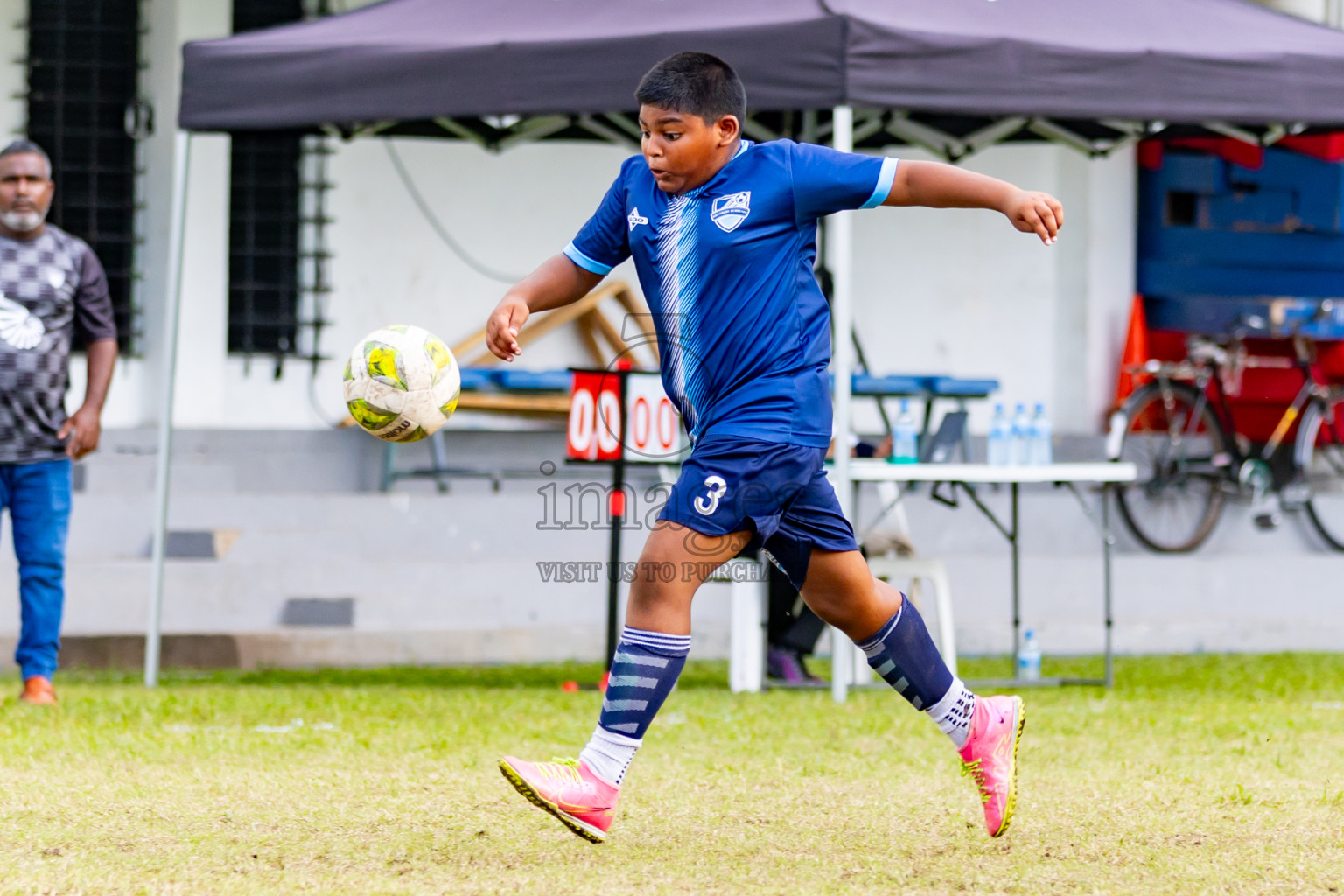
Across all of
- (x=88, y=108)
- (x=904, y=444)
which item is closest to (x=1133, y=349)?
(x=904, y=444)

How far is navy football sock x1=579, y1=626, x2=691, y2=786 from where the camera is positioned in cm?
354

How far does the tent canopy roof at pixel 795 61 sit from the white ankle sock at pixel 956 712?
2.96 m

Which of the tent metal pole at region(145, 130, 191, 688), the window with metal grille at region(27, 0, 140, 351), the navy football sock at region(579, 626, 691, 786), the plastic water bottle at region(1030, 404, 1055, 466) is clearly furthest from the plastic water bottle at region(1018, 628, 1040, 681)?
the window with metal grille at region(27, 0, 140, 351)

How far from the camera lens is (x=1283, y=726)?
229 inches

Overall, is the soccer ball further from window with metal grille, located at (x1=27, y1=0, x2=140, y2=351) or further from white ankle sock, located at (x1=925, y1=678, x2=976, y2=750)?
window with metal grille, located at (x1=27, y1=0, x2=140, y2=351)

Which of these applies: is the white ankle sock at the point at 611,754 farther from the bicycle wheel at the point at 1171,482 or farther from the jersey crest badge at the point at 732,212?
the bicycle wheel at the point at 1171,482

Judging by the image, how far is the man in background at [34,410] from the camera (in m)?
6.24

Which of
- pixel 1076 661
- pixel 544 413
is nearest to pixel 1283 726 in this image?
pixel 1076 661

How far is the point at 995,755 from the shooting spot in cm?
380

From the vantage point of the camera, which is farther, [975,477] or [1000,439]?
[1000,439]

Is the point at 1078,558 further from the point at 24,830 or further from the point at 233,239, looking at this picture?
the point at 24,830

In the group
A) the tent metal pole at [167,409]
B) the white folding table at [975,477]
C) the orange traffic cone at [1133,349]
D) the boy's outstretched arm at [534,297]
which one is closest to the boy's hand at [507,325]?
the boy's outstretched arm at [534,297]

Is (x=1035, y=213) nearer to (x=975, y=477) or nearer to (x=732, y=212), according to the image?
(x=732, y=212)

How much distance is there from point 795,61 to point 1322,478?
6.69 metres
